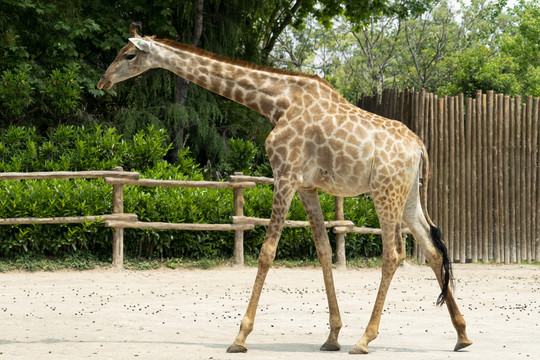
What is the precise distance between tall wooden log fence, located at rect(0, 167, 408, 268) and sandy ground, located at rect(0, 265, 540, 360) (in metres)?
0.45

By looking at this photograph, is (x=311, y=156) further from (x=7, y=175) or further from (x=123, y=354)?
(x=7, y=175)

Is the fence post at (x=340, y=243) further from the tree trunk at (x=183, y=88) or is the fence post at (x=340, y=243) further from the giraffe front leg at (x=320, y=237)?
the giraffe front leg at (x=320, y=237)

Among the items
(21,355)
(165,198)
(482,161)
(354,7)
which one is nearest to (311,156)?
(21,355)

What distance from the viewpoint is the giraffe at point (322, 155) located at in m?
5.71

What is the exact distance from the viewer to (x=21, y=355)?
5266 mm

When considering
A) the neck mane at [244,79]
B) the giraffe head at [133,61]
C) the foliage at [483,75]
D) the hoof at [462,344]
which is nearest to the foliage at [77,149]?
the giraffe head at [133,61]

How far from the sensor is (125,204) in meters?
10.7

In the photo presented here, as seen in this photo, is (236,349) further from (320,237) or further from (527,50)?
(527,50)

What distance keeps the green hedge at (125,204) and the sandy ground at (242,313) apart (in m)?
0.59

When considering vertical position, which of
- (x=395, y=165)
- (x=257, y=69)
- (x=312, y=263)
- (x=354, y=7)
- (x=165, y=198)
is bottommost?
(x=312, y=263)

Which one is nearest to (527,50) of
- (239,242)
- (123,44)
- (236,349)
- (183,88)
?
(183,88)

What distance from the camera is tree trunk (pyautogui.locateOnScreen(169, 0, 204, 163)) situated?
14.1 meters

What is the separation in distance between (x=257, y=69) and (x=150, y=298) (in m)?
3.43

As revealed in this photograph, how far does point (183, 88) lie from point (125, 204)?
4.23 metres
